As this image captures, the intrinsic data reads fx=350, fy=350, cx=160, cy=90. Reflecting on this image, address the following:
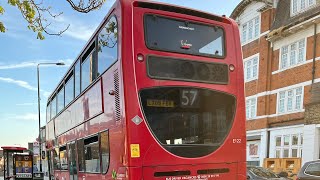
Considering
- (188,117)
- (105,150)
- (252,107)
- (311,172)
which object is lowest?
(311,172)

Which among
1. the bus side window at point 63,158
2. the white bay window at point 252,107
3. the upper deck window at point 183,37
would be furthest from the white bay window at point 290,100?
the upper deck window at point 183,37

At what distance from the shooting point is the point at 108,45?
257 inches

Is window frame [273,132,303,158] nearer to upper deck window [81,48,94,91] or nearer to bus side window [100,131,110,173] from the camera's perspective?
upper deck window [81,48,94,91]

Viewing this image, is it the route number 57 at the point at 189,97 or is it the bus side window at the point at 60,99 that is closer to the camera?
the route number 57 at the point at 189,97

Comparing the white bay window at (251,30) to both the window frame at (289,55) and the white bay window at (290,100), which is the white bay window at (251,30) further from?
the white bay window at (290,100)

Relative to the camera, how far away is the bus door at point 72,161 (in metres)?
9.40

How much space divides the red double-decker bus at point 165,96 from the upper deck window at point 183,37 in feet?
0.06

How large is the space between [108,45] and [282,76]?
1925 centimetres

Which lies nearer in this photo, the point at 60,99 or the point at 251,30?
the point at 60,99

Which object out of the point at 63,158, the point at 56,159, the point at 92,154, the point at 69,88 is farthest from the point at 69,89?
the point at 56,159

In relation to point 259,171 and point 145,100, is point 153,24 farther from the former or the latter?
point 259,171

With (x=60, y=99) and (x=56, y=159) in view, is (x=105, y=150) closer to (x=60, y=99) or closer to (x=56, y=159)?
(x=60, y=99)

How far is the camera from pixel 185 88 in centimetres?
622

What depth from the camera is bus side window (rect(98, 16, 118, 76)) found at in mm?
6179
